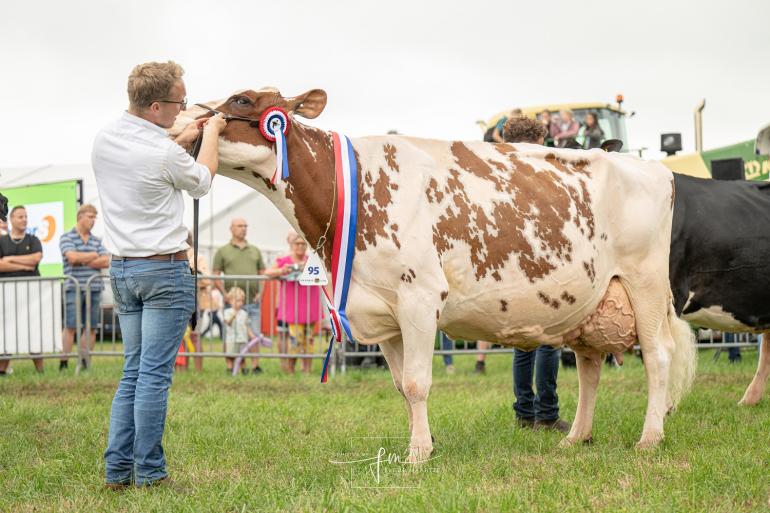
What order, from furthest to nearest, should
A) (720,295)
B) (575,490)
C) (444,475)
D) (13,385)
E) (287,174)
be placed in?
(13,385) → (720,295) → (287,174) → (444,475) → (575,490)

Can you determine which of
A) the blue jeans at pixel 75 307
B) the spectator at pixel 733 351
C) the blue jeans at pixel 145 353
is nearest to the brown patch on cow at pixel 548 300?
the blue jeans at pixel 145 353

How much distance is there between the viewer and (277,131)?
537 cm

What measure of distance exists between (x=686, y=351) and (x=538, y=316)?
139 cm

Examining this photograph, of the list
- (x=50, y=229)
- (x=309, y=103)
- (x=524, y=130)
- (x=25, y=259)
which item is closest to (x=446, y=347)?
(x=524, y=130)

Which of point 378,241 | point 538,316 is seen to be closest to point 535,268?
point 538,316

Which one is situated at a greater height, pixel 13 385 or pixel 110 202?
pixel 110 202

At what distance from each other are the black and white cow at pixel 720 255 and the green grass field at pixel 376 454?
854 millimetres

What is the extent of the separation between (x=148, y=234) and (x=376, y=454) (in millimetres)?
2147

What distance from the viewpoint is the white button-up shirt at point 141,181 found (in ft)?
15.7

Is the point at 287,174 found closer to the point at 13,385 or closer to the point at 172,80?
the point at 172,80

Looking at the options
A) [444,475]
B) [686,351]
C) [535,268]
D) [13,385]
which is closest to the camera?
[444,475]

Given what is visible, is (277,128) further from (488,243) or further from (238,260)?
(238,260)

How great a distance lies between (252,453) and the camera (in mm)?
6012

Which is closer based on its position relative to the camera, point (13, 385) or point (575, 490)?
point (575, 490)
